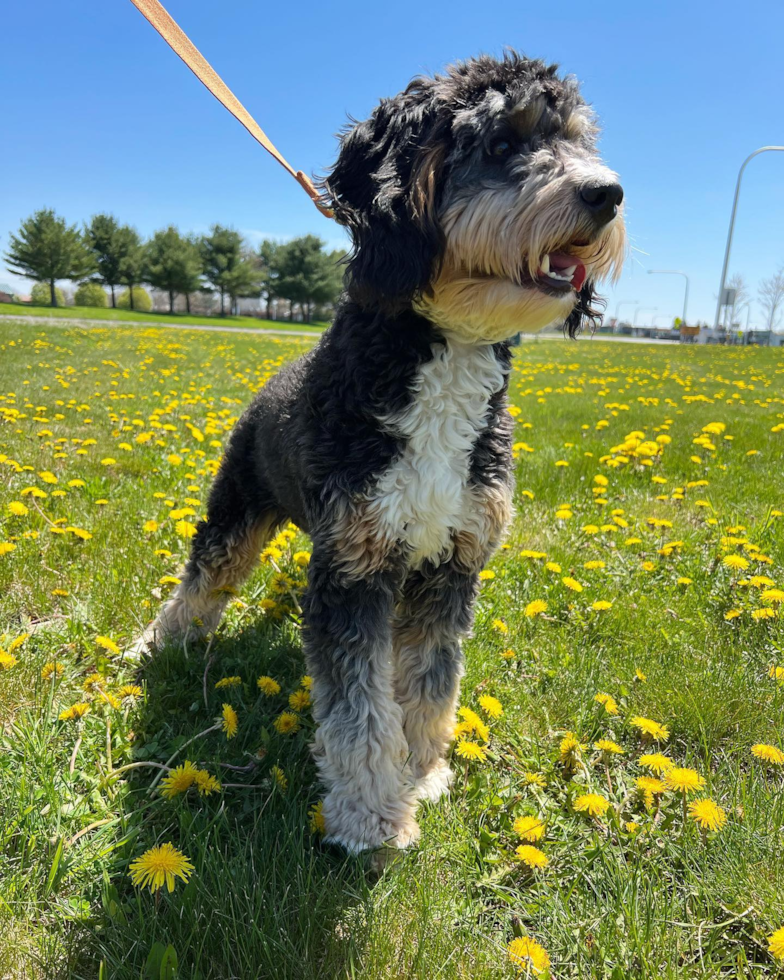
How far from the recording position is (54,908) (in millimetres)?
1860

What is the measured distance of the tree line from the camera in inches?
2231

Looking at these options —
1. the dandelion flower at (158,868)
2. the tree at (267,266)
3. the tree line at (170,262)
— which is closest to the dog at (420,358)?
the dandelion flower at (158,868)

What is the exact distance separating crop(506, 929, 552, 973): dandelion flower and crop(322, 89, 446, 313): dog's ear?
1.98m

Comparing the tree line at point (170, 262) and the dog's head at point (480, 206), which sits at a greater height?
the tree line at point (170, 262)

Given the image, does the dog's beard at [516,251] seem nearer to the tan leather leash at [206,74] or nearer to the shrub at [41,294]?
the tan leather leash at [206,74]

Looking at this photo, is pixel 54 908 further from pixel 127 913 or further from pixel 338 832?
pixel 338 832

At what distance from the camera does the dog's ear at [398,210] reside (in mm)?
2113

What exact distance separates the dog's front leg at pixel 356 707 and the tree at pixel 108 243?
228 ft

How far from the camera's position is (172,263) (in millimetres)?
58719

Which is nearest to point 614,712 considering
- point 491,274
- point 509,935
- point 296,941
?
point 509,935

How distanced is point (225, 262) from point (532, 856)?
2703 inches

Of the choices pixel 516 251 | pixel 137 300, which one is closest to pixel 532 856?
pixel 516 251

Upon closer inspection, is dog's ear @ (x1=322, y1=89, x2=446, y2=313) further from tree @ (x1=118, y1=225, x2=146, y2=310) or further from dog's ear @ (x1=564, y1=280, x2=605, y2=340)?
tree @ (x1=118, y1=225, x2=146, y2=310)

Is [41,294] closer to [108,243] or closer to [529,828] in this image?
[108,243]
